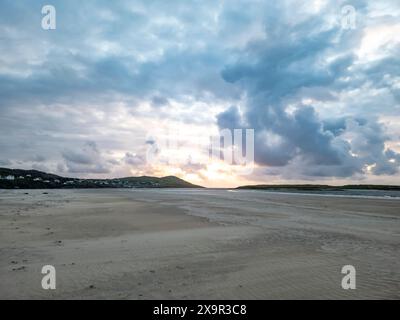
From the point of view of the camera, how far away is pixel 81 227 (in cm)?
1627

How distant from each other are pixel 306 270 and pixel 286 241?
4.30m

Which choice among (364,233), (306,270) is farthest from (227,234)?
(364,233)

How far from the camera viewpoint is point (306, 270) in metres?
8.45

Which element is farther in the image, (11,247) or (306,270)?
(11,247)

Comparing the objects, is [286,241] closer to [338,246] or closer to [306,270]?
[338,246]
